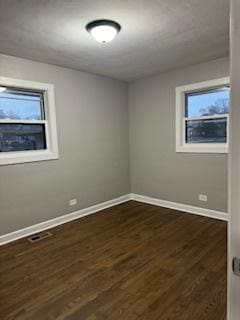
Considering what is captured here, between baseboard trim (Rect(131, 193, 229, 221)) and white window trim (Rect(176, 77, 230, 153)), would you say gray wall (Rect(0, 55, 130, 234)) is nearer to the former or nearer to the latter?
baseboard trim (Rect(131, 193, 229, 221))

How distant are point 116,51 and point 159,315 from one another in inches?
118

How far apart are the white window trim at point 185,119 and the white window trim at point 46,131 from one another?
2.17 m

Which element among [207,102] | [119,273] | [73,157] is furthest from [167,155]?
[119,273]

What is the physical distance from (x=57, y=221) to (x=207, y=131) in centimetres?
298

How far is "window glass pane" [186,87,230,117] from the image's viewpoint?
11.5 feet

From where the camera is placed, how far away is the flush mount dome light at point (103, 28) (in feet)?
7.07

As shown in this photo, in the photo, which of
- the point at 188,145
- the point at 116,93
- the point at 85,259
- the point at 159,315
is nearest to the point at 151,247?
the point at 85,259

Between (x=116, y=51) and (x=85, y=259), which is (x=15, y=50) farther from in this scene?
(x=85, y=259)

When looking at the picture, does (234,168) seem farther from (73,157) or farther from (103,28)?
(73,157)

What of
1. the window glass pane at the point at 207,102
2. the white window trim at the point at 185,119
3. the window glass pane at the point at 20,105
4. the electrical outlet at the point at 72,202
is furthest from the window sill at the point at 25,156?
the window glass pane at the point at 207,102

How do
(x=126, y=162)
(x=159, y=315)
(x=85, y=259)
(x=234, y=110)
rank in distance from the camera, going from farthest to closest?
(x=126, y=162) → (x=85, y=259) → (x=159, y=315) → (x=234, y=110)

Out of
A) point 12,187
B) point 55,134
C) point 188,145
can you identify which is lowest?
point 12,187

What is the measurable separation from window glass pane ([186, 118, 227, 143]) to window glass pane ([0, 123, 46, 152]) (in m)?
2.58

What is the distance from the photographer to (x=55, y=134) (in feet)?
11.5
